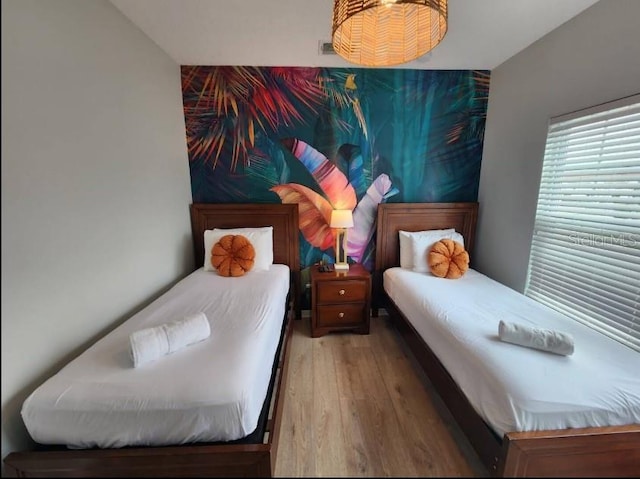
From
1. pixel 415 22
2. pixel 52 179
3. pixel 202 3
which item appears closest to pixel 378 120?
pixel 415 22

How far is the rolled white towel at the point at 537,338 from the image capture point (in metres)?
1.31

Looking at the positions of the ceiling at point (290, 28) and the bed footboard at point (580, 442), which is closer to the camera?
the bed footboard at point (580, 442)

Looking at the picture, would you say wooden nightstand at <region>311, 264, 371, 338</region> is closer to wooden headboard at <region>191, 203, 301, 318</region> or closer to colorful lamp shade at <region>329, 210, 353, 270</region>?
colorful lamp shade at <region>329, 210, 353, 270</region>

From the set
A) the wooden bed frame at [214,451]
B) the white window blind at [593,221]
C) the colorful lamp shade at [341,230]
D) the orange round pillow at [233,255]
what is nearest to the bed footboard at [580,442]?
the white window blind at [593,221]

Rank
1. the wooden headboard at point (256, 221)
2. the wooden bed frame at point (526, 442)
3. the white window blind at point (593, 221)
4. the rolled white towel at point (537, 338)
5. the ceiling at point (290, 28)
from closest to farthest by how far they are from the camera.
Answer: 1. the wooden bed frame at point (526, 442)
2. the rolled white towel at point (537, 338)
3. the white window blind at point (593, 221)
4. the ceiling at point (290, 28)
5. the wooden headboard at point (256, 221)

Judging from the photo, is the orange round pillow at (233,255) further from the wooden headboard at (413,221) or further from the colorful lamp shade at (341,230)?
the wooden headboard at (413,221)

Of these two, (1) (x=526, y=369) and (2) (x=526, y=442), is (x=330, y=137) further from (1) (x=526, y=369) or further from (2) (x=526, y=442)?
(2) (x=526, y=442)

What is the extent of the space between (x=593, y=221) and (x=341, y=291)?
182 centimetres

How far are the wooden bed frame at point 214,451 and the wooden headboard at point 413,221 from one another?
2.86 feet

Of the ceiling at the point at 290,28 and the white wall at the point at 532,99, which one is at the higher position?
the ceiling at the point at 290,28

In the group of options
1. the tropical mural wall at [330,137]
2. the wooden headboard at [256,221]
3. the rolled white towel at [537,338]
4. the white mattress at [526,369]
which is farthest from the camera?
the wooden headboard at [256,221]

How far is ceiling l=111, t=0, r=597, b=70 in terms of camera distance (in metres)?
1.70

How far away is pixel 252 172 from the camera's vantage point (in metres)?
2.67

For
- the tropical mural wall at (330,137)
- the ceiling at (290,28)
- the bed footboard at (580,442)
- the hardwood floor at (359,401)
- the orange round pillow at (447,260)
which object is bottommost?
the hardwood floor at (359,401)
